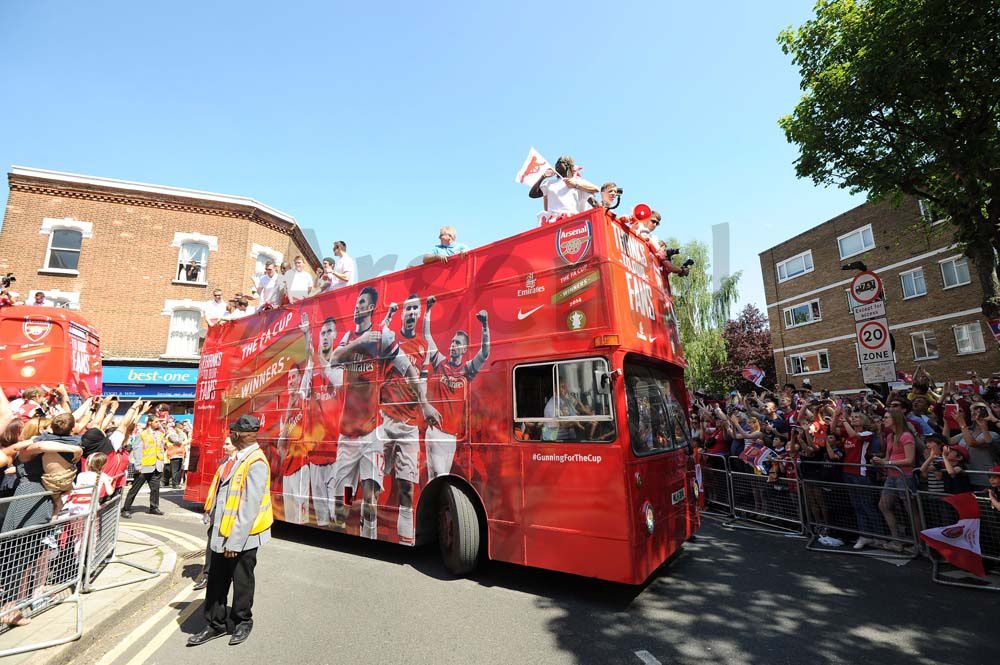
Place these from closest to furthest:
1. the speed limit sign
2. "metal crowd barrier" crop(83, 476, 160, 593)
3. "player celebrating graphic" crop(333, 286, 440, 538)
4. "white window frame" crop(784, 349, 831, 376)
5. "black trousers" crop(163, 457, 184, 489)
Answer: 1. "metal crowd barrier" crop(83, 476, 160, 593)
2. "player celebrating graphic" crop(333, 286, 440, 538)
3. the speed limit sign
4. "black trousers" crop(163, 457, 184, 489)
5. "white window frame" crop(784, 349, 831, 376)

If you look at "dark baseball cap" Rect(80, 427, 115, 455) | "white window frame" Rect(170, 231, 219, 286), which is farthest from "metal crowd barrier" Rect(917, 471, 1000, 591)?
"white window frame" Rect(170, 231, 219, 286)

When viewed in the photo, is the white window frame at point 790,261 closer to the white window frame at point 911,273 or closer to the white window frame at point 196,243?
the white window frame at point 911,273

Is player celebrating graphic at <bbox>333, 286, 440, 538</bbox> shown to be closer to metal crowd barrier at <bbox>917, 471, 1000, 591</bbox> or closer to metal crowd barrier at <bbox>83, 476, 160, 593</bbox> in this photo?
metal crowd barrier at <bbox>83, 476, 160, 593</bbox>

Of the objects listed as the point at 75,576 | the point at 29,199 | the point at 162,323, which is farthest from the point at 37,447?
the point at 29,199

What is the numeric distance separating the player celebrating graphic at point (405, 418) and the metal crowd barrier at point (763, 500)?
5701 millimetres

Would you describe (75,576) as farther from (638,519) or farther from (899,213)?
(899,213)

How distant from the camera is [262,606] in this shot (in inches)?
196

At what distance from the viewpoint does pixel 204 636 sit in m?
4.20

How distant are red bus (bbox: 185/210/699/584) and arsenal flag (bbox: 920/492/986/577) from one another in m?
2.68

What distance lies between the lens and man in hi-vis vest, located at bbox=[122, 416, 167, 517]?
9961 mm

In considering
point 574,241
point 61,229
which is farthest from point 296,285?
point 61,229

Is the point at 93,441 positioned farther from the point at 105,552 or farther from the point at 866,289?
the point at 866,289

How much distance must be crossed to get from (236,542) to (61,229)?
21961 millimetres

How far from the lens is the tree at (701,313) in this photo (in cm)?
2719
